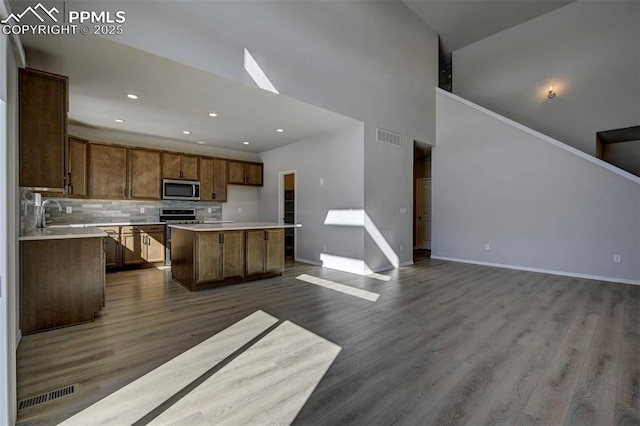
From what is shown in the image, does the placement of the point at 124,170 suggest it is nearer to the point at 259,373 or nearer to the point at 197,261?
the point at 197,261

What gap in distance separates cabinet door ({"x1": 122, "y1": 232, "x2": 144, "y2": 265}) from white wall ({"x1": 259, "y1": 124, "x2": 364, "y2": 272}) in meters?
2.89

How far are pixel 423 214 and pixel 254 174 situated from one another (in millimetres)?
5048

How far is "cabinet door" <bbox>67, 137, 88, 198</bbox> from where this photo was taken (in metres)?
5.04

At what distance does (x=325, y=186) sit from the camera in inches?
234

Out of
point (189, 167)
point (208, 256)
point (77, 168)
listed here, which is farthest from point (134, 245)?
point (208, 256)

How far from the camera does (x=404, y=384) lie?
1956mm

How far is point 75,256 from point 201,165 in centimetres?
402

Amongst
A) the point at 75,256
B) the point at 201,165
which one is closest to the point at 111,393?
the point at 75,256

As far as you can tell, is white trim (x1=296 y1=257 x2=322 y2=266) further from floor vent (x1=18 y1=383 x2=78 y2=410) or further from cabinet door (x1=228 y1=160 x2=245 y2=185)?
floor vent (x1=18 y1=383 x2=78 y2=410)

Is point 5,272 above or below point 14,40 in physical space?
below
